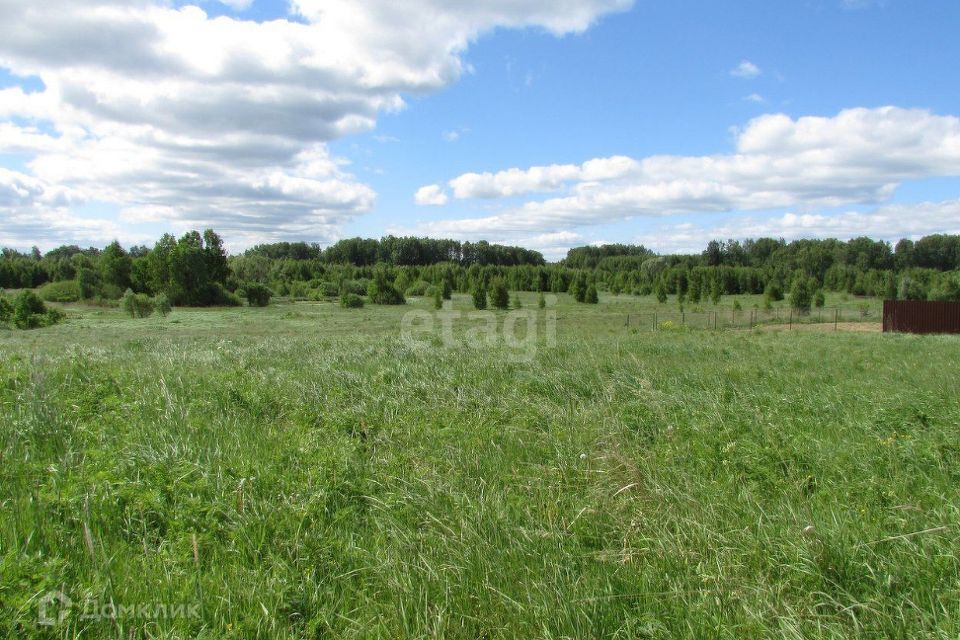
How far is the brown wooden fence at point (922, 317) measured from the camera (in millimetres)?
28516

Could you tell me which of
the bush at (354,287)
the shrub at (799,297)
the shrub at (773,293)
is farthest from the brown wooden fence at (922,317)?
the bush at (354,287)

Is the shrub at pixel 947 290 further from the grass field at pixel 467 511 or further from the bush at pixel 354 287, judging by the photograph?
the bush at pixel 354 287

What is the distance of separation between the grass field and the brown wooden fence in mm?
27422

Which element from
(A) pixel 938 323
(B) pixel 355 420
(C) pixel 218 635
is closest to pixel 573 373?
(B) pixel 355 420

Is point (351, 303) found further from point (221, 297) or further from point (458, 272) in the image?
point (458, 272)

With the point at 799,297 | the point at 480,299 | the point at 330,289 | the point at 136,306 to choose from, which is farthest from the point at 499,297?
the point at 330,289

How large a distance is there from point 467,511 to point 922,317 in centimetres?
3446

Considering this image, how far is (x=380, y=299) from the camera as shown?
237ft

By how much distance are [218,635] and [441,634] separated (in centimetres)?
111

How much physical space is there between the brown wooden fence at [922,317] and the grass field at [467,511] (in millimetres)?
27422

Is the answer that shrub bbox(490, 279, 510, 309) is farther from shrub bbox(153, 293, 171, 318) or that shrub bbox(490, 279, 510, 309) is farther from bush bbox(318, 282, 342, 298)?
bush bbox(318, 282, 342, 298)

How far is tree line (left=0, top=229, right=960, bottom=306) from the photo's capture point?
222ft

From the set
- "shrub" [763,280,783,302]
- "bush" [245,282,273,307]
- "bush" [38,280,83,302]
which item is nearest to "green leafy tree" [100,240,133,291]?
"bush" [38,280,83,302]

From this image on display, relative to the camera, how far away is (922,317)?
96.1ft
